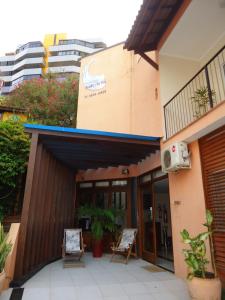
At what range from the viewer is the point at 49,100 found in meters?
15.6

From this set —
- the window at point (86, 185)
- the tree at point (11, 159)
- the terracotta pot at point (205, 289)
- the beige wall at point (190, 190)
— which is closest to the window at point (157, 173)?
the beige wall at point (190, 190)

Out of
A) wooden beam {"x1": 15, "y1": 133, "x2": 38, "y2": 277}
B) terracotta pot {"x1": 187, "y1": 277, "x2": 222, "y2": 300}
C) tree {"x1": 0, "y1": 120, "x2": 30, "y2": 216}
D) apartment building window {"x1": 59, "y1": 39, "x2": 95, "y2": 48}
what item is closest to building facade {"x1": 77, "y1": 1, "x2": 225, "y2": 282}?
terracotta pot {"x1": 187, "y1": 277, "x2": 222, "y2": 300}

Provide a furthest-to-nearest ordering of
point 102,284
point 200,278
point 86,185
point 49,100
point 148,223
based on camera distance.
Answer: point 49,100
point 86,185
point 148,223
point 102,284
point 200,278

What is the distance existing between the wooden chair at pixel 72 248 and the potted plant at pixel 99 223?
715 mm

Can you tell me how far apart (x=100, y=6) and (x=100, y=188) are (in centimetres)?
636

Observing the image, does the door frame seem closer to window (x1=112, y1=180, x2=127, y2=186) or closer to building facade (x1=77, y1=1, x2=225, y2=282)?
building facade (x1=77, y1=1, x2=225, y2=282)

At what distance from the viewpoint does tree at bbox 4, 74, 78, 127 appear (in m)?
15.3

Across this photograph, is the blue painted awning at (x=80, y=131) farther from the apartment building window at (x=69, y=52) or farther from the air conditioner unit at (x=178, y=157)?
the apartment building window at (x=69, y=52)

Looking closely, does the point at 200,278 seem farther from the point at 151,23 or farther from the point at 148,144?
the point at 151,23

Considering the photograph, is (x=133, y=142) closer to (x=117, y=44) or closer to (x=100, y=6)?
(x=100, y=6)

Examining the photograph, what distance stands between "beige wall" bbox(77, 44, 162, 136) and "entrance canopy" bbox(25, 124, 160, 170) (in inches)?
32.8

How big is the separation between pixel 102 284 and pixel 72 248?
2.11m

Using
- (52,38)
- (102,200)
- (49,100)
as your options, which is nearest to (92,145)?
→ (102,200)

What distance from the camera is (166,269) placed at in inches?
231
